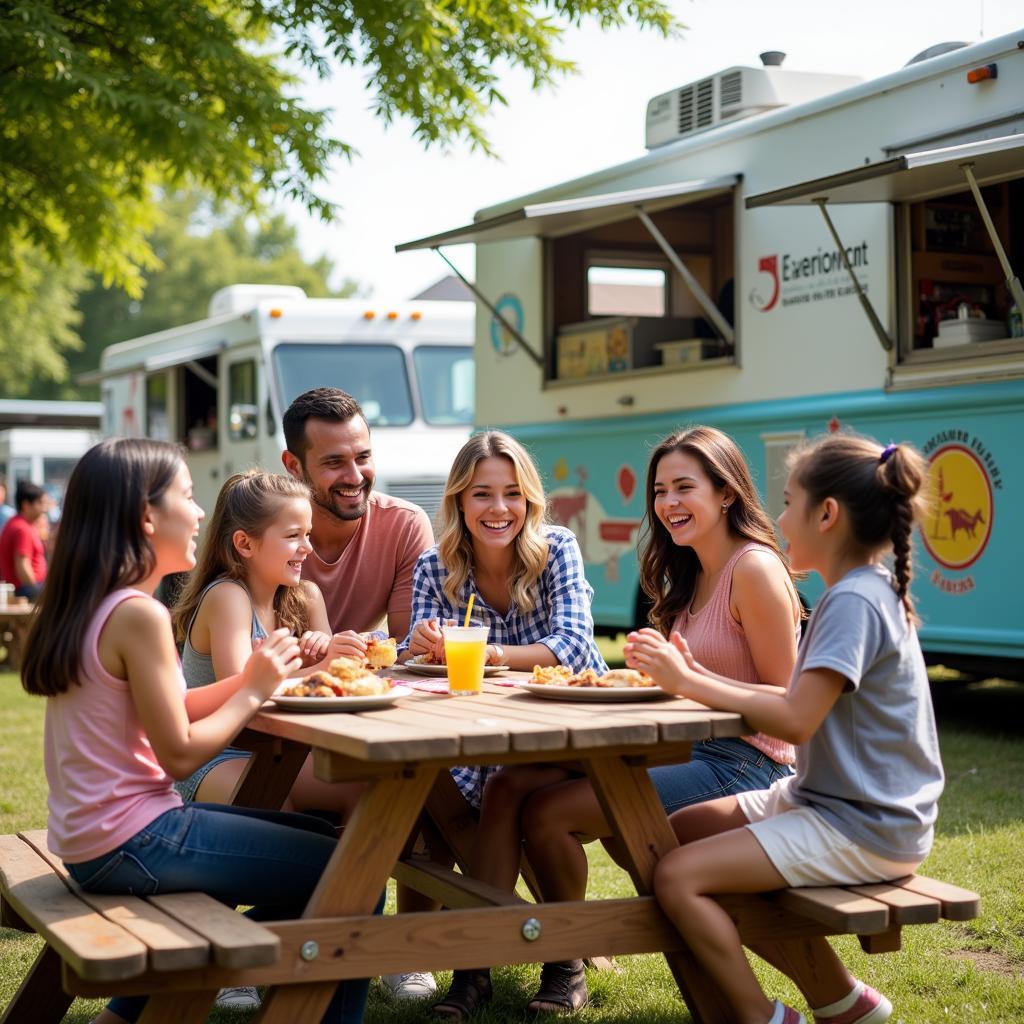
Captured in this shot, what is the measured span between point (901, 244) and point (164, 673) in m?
5.11

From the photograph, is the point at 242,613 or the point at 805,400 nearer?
the point at 242,613

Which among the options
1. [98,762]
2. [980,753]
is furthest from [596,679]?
[980,753]

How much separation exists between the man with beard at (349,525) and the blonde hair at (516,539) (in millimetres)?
500

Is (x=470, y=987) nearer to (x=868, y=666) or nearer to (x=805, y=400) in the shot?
(x=868, y=666)

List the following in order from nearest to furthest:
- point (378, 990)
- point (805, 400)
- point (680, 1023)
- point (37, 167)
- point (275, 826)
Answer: point (275, 826) < point (680, 1023) < point (378, 990) < point (805, 400) < point (37, 167)

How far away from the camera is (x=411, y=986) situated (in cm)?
386

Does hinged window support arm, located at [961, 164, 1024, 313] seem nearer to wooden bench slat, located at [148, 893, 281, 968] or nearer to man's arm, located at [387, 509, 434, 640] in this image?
man's arm, located at [387, 509, 434, 640]

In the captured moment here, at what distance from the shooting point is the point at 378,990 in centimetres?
394

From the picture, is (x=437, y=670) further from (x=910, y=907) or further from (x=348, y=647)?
(x=910, y=907)

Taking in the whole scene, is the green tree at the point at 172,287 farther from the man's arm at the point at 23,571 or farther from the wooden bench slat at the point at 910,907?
the wooden bench slat at the point at 910,907

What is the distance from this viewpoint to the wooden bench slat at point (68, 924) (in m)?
2.51

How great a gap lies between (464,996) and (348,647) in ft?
3.00

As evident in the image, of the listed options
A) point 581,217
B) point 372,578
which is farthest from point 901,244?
point 372,578

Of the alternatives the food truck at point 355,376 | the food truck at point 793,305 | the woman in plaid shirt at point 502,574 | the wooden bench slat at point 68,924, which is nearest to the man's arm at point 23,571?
the food truck at point 355,376
